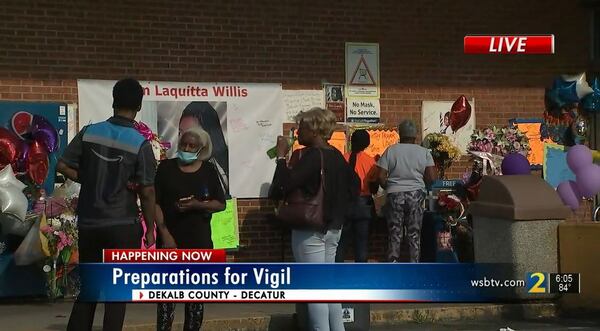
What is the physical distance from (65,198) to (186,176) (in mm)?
3894

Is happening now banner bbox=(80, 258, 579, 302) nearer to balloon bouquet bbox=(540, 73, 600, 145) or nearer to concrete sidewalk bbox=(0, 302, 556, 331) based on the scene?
concrete sidewalk bbox=(0, 302, 556, 331)

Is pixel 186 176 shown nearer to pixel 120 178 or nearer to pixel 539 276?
pixel 120 178

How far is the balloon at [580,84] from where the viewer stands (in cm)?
1512

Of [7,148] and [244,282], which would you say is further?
[7,148]

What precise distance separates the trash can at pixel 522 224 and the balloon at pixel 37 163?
4935 mm

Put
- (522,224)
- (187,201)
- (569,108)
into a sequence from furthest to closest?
(569,108) < (522,224) < (187,201)

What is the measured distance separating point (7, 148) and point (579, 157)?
23.2ft

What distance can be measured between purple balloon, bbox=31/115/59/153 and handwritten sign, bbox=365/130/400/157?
4050mm

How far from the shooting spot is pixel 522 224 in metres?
11.6

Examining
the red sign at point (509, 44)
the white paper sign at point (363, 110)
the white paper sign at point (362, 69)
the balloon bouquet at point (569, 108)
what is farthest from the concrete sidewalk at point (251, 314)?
the red sign at point (509, 44)

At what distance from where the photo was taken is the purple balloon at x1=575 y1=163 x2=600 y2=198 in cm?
1415

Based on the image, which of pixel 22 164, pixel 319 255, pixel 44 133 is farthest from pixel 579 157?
pixel 319 255

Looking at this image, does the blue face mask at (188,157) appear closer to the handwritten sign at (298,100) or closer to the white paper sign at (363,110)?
the handwritten sign at (298,100)

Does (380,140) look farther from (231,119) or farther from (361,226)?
(231,119)
